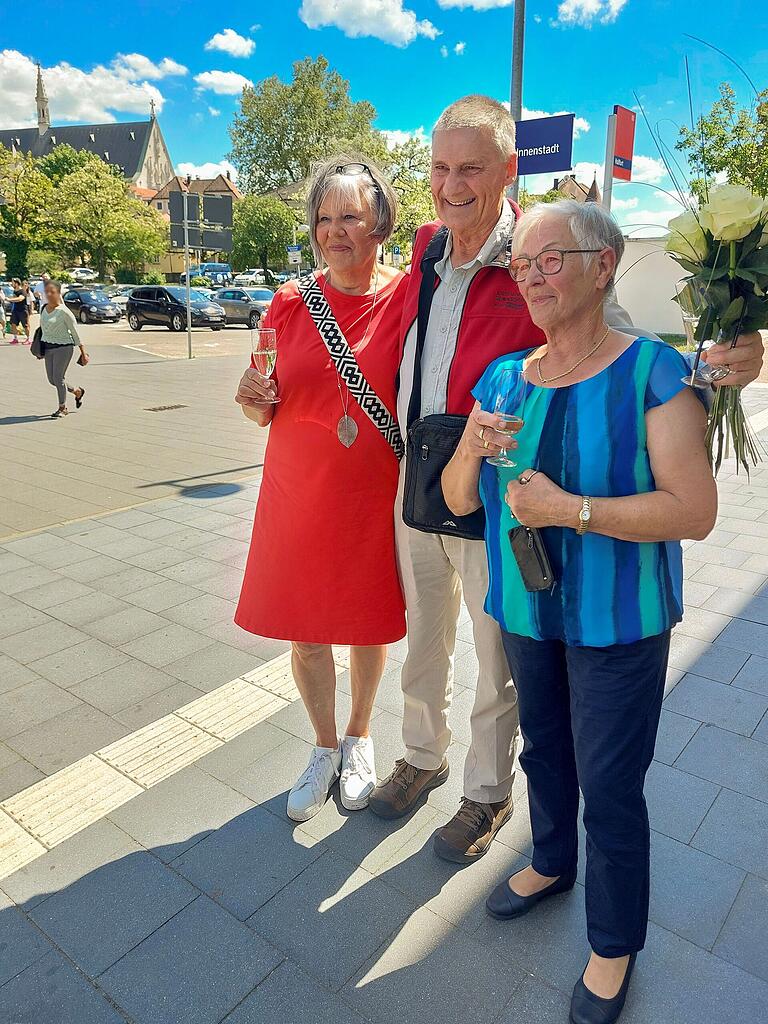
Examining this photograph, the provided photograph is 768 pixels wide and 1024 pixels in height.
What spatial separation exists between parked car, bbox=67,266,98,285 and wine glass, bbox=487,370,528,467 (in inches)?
2082

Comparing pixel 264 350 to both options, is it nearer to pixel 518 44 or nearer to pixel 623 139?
pixel 623 139

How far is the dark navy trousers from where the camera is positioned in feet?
5.59

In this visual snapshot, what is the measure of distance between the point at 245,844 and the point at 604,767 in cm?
127

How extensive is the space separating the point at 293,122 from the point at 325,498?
65.9 metres

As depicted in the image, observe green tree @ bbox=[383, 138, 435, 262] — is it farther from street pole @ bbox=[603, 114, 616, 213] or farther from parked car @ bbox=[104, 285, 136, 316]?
parked car @ bbox=[104, 285, 136, 316]

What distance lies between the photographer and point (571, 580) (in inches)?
67.8

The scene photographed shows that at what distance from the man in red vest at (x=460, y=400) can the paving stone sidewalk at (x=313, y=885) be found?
15 centimetres

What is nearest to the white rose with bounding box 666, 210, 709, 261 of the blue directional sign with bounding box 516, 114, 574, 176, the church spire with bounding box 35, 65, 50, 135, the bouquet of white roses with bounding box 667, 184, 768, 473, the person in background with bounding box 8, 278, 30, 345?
the bouquet of white roses with bounding box 667, 184, 768, 473

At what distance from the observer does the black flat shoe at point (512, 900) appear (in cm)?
212

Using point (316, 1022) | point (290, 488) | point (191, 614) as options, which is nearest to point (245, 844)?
point (316, 1022)

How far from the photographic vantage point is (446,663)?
2580 mm

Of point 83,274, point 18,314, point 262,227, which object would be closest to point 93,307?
point 18,314

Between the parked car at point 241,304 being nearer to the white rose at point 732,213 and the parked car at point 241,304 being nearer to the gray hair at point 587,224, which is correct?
the gray hair at point 587,224

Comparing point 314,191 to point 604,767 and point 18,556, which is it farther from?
point 18,556
